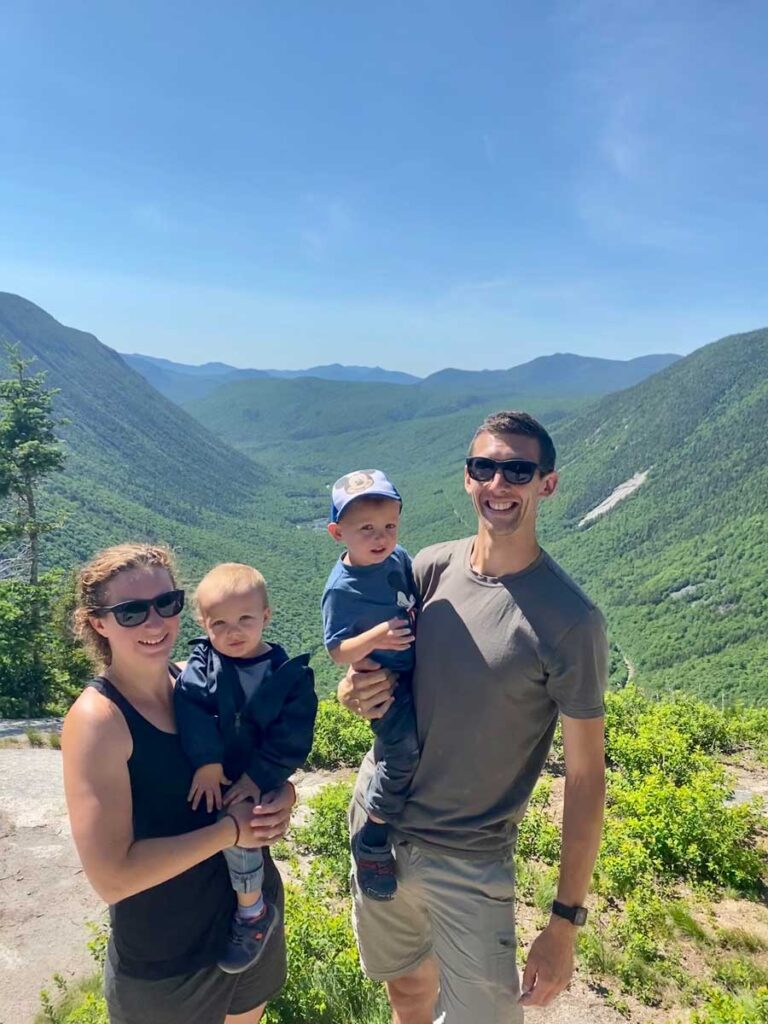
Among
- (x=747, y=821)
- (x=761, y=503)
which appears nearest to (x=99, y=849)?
(x=747, y=821)

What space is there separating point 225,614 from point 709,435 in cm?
16591

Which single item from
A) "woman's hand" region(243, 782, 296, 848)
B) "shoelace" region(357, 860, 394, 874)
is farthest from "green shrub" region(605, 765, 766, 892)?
"woman's hand" region(243, 782, 296, 848)

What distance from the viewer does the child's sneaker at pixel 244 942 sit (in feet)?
7.75

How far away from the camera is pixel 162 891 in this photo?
2.24m

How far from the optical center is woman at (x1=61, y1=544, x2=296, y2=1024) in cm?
202

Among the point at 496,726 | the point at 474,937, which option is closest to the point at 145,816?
the point at 496,726

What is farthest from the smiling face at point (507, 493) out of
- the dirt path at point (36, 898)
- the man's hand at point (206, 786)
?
the dirt path at point (36, 898)

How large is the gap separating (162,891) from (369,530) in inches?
63.3

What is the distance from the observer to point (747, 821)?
18.8ft

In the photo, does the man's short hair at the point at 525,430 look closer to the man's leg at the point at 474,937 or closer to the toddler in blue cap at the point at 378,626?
the toddler in blue cap at the point at 378,626

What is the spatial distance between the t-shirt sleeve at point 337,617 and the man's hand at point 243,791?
658mm

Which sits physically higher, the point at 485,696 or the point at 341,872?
the point at 485,696

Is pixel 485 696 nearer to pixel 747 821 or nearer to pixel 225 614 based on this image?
pixel 225 614

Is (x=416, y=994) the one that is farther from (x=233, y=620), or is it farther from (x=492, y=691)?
(x=233, y=620)
